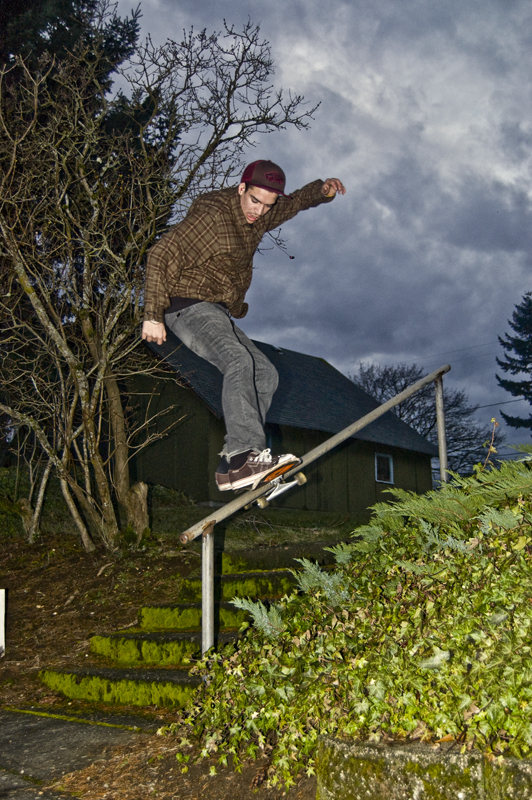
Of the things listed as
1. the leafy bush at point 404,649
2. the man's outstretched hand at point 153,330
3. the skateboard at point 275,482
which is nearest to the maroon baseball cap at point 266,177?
the man's outstretched hand at point 153,330

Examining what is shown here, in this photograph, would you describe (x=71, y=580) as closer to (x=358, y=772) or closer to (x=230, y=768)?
(x=230, y=768)

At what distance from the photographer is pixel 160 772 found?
2.82 meters

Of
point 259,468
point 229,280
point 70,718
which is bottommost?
point 70,718

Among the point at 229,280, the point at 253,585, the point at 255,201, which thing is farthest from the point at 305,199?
the point at 253,585

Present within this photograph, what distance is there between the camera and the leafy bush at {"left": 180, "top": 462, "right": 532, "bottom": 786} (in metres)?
2.12

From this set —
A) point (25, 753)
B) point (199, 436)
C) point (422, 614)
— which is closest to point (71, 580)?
point (25, 753)

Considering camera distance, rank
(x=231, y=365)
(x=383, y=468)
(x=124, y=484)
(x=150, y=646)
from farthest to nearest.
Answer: (x=383, y=468), (x=124, y=484), (x=150, y=646), (x=231, y=365)

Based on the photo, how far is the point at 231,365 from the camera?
12.1ft

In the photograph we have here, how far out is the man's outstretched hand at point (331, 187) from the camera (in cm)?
384

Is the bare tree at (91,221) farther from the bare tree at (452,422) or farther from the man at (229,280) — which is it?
the bare tree at (452,422)

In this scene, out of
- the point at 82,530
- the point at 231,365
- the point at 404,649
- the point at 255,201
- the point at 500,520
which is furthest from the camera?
the point at 82,530

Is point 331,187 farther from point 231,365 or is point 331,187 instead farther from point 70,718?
point 70,718

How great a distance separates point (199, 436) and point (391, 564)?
13.9 m

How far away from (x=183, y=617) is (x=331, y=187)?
332cm
